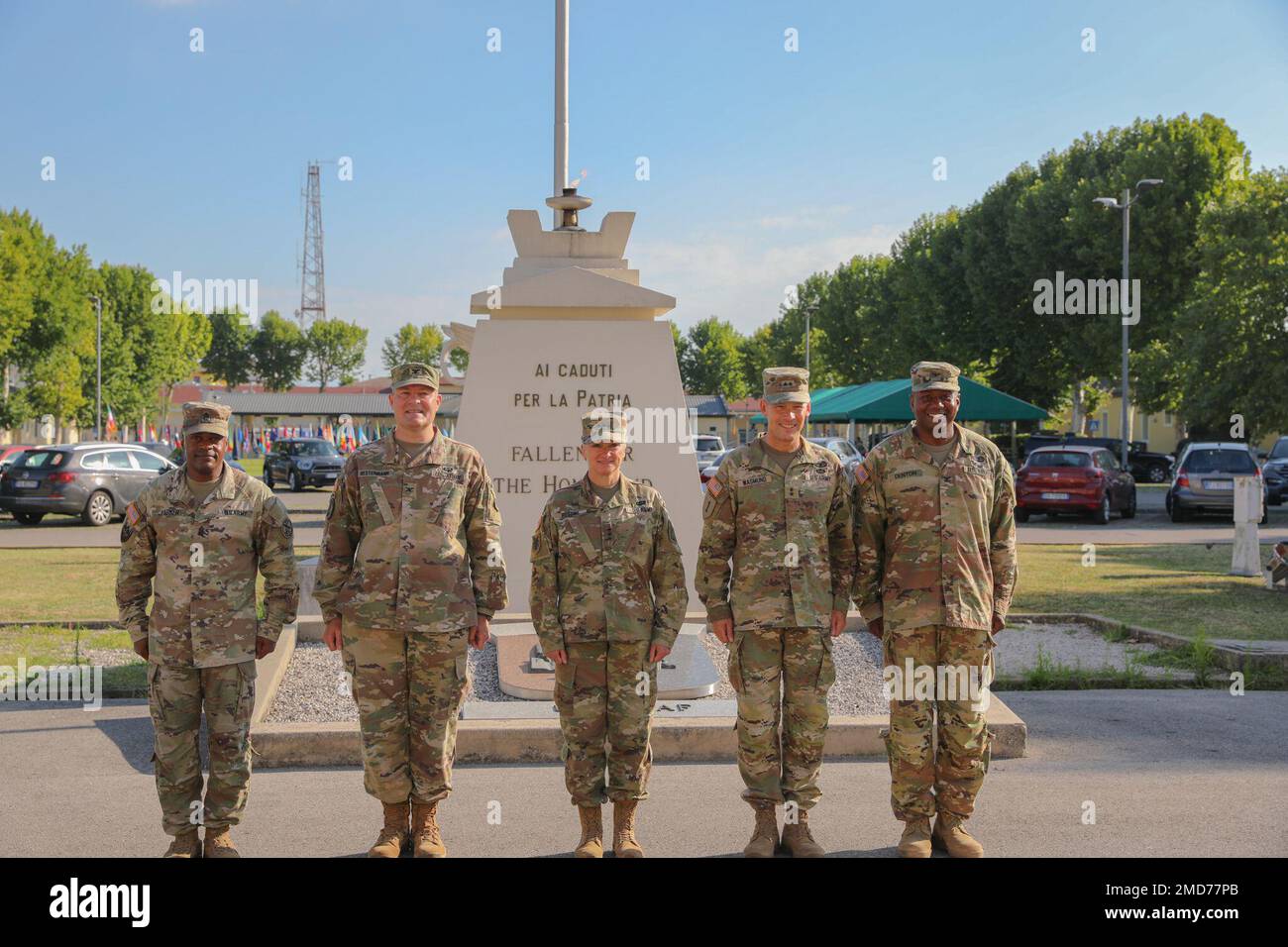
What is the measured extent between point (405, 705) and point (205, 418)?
4.74 feet

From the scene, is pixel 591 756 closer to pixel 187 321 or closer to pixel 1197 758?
pixel 1197 758

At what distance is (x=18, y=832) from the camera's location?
4.96 meters

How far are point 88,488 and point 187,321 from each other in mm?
53792

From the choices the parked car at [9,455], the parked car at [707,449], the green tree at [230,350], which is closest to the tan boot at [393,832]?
the parked car at [9,455]

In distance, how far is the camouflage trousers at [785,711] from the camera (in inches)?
184

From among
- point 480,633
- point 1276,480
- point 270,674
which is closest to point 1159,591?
point 270,674

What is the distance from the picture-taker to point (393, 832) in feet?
15.3

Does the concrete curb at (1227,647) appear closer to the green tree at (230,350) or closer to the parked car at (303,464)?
the parked car at (303,464)

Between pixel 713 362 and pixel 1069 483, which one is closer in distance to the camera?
pixel 1069 483

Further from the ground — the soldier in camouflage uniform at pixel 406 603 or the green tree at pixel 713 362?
the green tree at pixel 713 362

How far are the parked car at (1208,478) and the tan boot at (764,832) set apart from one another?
21.1 meters

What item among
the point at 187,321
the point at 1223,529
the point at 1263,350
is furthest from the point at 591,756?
the point at 187,321

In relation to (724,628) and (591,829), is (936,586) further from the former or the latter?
(591,829)

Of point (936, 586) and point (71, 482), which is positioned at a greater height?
point (71, 482)
